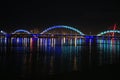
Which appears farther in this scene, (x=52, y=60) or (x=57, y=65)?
(x=52, y=60)

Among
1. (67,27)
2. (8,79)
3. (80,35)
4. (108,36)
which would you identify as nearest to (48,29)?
(67,27)

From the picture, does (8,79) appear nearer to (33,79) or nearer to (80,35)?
(33,79)

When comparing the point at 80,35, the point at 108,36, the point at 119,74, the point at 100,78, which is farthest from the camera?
the point at 108,36

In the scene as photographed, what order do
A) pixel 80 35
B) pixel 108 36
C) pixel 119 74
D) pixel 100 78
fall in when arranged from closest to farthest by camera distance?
pixel 100 78
pixel 119 74
pixel 80 35
pixel 108 36

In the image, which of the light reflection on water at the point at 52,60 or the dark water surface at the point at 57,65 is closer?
the dark water surface at the point at 57,65

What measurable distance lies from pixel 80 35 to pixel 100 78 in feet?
202

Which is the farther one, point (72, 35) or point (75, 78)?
point (72, 35)

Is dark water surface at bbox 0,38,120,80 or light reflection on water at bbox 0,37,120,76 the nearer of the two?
dark water surface at bbox 0,38,120,80

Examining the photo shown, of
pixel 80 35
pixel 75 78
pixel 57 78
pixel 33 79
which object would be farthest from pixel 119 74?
pixel 80 35

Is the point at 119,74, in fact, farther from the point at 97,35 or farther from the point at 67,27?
the point at 67,27

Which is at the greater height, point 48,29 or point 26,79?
point 48,29

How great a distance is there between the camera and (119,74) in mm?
10297

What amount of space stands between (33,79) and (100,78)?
2.78 meters

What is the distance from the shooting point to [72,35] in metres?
71.2
